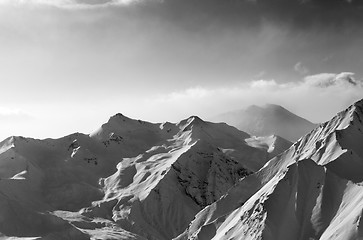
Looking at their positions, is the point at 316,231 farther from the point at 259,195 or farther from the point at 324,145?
the point at 324,145

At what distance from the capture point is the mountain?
5241 inches

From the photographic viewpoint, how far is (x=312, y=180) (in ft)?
493

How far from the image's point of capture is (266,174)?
618 ft

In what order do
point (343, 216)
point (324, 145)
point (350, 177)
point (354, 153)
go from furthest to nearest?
point (324, 145), point (354, 153), point (350, 177), point (343, 216)

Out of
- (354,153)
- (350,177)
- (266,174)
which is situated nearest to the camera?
(350,177)

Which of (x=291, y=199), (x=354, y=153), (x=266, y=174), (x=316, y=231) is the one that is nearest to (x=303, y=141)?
(x=266, y=174)

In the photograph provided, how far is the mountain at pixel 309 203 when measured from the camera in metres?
133

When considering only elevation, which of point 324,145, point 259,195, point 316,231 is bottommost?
point 316,231

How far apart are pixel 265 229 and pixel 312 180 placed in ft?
84.4

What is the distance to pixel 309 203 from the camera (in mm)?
144875

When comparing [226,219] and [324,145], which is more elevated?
[324,145]

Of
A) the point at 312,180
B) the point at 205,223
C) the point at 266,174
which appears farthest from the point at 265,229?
the point at 266,174

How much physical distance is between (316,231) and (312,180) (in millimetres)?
21248

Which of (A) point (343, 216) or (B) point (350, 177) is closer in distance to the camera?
(A) point (343, 216)
